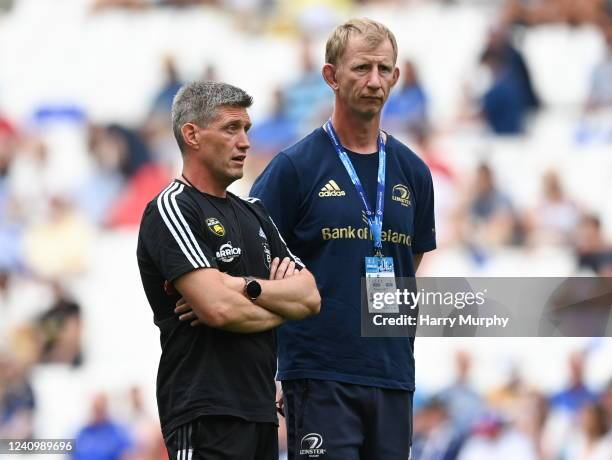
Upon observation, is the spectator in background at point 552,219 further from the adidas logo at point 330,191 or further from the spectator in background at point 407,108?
the adidas logo at point 330,191

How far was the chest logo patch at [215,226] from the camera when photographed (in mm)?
4715

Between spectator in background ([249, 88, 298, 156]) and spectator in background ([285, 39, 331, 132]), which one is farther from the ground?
spectator in background ([285, 39, 331, 132])

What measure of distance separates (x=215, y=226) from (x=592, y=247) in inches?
301

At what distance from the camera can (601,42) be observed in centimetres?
1371

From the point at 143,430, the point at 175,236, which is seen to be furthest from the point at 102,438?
the point at 175,236

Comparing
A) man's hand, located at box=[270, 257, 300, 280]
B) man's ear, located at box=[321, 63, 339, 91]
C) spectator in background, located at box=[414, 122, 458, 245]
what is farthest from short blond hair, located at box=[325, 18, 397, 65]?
spectator in background, located at box=[414, 122, 458, 245]

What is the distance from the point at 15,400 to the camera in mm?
10898

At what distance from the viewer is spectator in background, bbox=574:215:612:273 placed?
38.4ft

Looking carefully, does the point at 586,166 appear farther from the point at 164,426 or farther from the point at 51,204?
the point at 164,426

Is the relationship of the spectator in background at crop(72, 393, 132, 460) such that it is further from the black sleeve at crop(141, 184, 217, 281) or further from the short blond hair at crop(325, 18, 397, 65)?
the black sleeve at crop(141, 184, 217, 281)

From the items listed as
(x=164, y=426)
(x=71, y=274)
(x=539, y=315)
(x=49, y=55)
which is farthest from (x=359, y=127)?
(x=49, y=55)

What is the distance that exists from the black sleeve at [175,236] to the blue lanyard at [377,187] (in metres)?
0.86

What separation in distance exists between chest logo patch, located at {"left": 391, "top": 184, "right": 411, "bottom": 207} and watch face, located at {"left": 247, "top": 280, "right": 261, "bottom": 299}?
36.6 inches

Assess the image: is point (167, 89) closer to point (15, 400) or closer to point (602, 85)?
point (15, 400)
